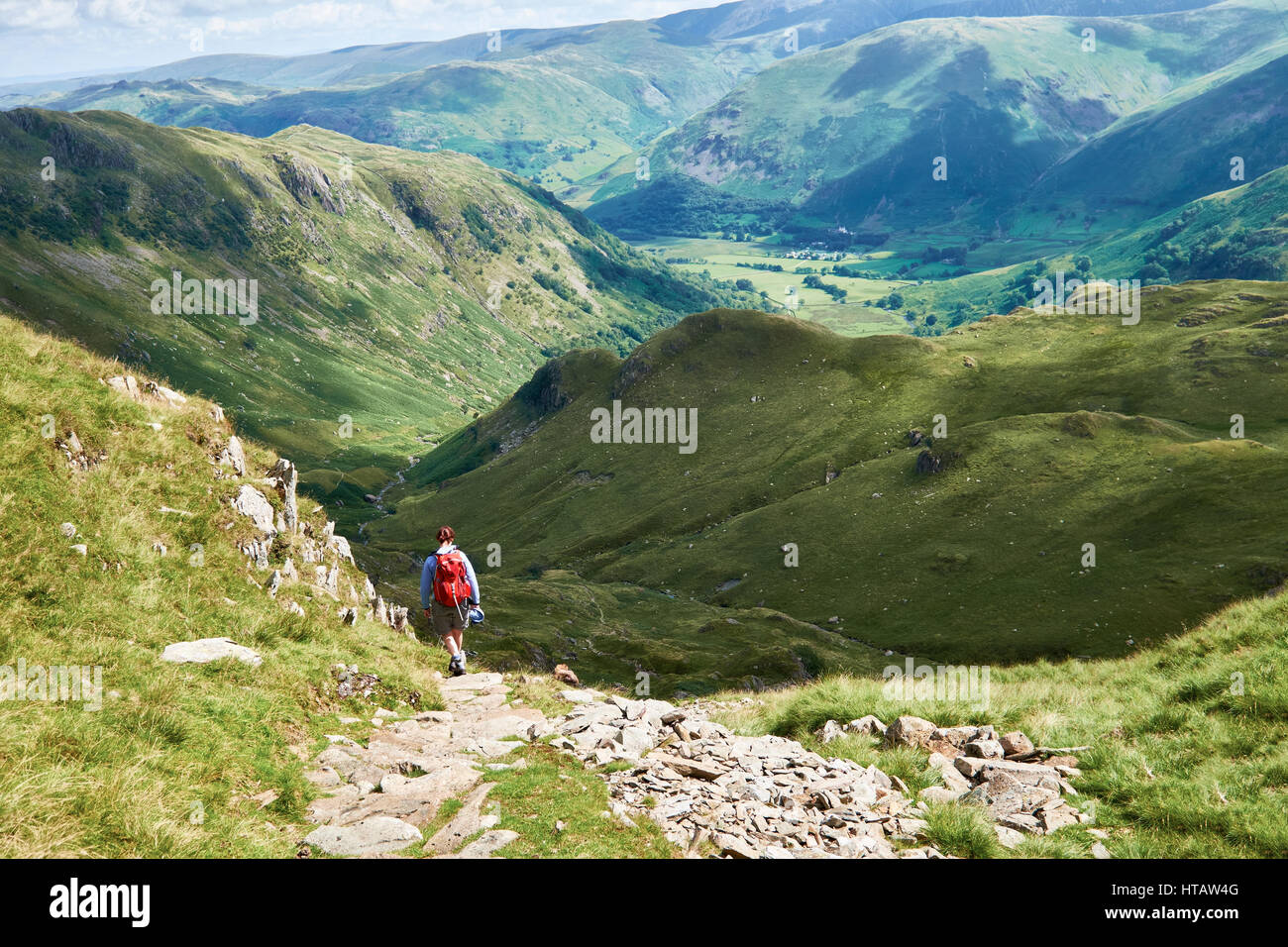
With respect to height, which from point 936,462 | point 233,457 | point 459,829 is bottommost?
point 459,829

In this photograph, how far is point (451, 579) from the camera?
2459 cm

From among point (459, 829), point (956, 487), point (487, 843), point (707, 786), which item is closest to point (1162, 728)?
point (707, 786)

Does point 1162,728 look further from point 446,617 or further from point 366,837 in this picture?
point 446,617

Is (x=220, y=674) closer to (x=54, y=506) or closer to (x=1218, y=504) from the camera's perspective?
(x=54, y=506)

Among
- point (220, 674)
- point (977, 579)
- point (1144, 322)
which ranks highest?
point (1144, 322)

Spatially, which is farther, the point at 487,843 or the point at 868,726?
the point at 868,726

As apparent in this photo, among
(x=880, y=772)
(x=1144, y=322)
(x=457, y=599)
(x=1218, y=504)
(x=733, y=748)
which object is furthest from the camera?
(x=1144, y=322)

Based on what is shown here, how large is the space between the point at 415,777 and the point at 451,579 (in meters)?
10.0

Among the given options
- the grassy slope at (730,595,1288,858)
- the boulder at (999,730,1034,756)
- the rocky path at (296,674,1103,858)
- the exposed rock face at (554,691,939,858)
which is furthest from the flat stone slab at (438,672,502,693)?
the boulder at (999,730,1034,756)

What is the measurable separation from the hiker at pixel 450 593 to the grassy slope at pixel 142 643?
4.14 ft

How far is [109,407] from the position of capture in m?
22.0
